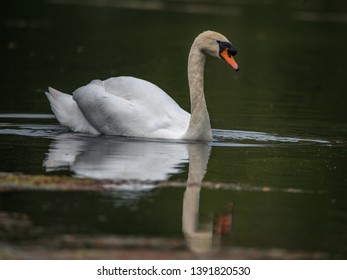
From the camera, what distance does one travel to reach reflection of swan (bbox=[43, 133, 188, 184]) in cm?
1168

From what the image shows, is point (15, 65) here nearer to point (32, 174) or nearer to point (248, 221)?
point (32, 174)

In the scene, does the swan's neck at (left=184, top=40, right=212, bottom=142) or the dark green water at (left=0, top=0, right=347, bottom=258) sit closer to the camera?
the dark green water at (left=0, top=0, right=347, bottom=258)

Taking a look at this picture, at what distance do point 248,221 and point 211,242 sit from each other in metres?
0.83

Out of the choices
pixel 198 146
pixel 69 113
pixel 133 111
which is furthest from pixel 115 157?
pixel 69 113

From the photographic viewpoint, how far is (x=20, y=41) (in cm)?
2914

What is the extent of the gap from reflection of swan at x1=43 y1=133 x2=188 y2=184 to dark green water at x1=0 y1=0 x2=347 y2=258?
14mm

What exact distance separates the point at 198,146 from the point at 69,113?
94.9 inches

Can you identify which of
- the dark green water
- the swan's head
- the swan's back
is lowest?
the dark green water

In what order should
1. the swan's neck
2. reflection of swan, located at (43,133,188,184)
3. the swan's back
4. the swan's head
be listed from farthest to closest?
the swan's head → the swan's back → the swan's neck → reflection of swan, located at (43,133,188,184)

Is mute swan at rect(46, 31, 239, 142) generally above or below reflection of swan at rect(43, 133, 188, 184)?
above

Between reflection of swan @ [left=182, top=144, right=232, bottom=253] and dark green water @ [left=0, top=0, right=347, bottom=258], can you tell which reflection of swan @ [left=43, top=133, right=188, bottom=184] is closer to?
dark green water @ [left=0, top=0, right=347, bottom=258]

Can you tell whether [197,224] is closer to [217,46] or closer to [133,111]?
[133,111]

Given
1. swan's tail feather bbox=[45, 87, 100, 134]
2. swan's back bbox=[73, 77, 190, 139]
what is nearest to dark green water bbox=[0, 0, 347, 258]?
swan's tail feather bbox=[45, 87, 100, 134]

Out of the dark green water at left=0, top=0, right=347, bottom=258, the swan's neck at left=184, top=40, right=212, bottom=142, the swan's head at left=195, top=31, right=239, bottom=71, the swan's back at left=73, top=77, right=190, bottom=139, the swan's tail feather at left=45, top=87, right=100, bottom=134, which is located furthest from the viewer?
the swan's tail feather at left=45, top=87, right=100, bottom=134
